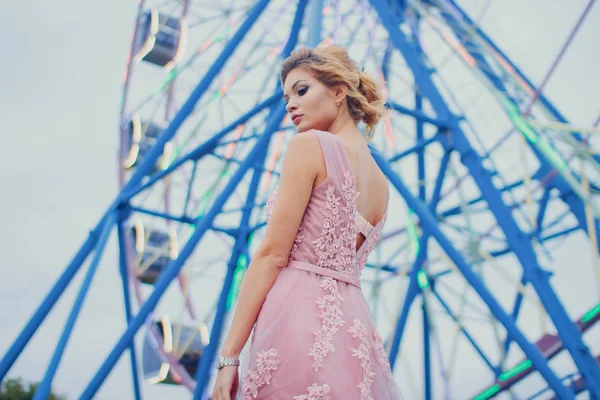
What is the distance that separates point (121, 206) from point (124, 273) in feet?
5.82

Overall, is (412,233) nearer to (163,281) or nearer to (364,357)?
(163,281)

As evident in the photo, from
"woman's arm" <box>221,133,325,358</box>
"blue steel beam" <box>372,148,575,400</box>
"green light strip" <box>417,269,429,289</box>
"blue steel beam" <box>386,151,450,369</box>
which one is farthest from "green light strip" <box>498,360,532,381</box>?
"woman's arm" <box>221,133,325,358</box>

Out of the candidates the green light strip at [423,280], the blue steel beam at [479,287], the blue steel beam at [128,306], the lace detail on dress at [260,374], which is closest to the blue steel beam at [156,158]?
the blue steel beam at [128,306]

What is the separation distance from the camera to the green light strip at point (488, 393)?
878 centimetres

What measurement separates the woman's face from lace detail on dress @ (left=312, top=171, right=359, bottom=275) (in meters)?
0.29

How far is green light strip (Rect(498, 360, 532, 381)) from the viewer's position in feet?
27.2

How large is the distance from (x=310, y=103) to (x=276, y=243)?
0.55 meters

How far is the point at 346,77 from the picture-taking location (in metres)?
2.31

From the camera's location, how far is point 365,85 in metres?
2.40

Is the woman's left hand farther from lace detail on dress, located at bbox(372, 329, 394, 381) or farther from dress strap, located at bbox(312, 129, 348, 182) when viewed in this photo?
dress strap, located at bbox(312, 129, 348, 182)

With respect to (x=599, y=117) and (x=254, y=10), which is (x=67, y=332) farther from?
(x=599, y=117)

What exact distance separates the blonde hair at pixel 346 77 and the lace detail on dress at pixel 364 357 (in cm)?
72

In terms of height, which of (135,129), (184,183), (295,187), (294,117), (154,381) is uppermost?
(135,129)

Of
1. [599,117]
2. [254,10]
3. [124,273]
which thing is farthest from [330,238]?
[124,273]
